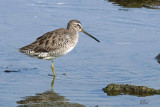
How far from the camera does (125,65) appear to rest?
9.94 meters

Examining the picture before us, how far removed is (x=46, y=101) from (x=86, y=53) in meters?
3.14

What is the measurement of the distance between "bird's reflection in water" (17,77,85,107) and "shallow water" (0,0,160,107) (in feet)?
0.41

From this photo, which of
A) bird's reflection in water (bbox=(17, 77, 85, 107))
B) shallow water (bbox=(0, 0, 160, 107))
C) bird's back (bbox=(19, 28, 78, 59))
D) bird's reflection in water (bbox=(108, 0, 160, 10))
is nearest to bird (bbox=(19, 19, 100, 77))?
bird's back (bbox=(19, 28, 78, 59))

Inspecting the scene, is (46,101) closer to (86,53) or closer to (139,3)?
(86,53)

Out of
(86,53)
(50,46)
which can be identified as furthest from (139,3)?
(50,46)

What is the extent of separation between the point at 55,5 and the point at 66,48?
17.8 ft

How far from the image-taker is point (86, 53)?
35.1 ft

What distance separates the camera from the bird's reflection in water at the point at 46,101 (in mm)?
7531

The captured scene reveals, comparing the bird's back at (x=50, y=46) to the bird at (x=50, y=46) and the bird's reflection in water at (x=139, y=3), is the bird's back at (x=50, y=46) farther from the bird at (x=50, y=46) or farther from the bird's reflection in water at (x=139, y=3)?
the bird's reflection in water at (x=139, y=3)

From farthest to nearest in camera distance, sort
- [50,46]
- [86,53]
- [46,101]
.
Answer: [86,53] → [50,46] → [46,101]

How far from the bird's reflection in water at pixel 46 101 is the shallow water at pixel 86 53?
125mm

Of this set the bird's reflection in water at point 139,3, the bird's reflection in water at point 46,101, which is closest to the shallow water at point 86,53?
the bird's reflection in water at point 46,101

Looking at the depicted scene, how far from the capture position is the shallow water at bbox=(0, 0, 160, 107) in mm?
8242

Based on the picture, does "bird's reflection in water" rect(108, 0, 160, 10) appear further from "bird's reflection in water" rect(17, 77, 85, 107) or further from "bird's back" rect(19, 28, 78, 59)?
"bird's reflection in water" rect(17, 77, 85, 107)
